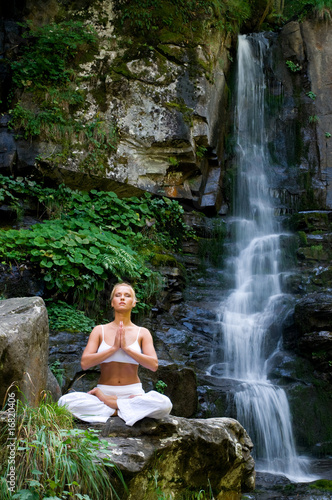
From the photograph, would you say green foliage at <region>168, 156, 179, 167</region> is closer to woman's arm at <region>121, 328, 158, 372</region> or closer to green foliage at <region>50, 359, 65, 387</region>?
green foliage at <region>50, 359, 65, 387</region>

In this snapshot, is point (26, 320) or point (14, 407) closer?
point (14, 407)

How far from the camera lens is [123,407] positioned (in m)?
3.41

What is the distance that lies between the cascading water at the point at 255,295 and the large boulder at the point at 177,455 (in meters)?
2.70

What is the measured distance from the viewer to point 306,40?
14344 mm

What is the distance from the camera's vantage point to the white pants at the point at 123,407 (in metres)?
3.27

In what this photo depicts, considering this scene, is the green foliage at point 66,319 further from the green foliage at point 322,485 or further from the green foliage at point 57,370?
the green foliage at point 322,485

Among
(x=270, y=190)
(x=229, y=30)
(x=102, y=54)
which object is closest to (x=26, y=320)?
(x=102, y=54)

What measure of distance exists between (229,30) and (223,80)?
140cm

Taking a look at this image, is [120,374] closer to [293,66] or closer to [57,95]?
[57,95]

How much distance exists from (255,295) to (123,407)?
6.69 meters

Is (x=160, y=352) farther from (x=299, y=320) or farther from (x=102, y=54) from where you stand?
(x=102, y=54)

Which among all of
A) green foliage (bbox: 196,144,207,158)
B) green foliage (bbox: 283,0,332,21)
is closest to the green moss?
green foliage (bbox: 196,144,207,158)

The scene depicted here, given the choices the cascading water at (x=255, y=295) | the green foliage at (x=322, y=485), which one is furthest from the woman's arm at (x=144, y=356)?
the cascading water at (x=255, y=295)

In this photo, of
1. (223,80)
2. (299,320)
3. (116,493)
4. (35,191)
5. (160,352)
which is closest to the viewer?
(116,493)
